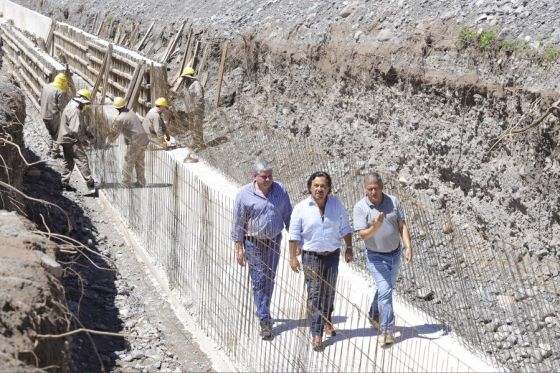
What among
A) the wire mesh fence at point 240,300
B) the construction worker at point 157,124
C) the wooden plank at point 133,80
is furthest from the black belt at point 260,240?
the wooden plank at point 133,80

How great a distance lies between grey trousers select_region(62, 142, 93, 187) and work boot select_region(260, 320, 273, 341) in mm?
6174

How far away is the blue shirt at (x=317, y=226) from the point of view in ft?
19.5

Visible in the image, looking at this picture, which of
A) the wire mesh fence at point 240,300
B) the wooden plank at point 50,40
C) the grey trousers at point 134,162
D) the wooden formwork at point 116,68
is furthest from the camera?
the wooden plank at point 50,40

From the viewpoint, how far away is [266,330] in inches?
241

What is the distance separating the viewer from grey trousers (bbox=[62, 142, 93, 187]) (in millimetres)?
11445

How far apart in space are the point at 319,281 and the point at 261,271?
506mm

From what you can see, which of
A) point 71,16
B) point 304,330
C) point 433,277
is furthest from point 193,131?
point 71,16

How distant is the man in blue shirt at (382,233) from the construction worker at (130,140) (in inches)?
151

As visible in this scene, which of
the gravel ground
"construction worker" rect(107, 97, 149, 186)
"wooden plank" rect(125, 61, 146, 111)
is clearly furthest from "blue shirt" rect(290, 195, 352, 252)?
"wooden plank" rect(125, 61, 146, 111)

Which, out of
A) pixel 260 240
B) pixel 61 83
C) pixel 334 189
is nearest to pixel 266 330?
pixel 260 240

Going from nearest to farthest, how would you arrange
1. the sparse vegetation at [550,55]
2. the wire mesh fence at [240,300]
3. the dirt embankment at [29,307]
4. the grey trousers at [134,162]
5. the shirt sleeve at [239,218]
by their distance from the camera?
the dirt embankment at [29,307]
the wire mesh fence at [240,300]
the shirt sleeve at [239,218]
the grey trousers at [134,162]
the sparse vegetation at [550,55]

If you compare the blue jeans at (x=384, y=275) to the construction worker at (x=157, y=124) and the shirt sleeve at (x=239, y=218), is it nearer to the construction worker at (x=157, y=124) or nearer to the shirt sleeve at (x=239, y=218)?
the shirt sleeve at (x=239, y=218)

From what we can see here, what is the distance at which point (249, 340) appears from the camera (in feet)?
20.1

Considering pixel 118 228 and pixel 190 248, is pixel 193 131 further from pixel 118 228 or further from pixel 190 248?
pixel 190 248
